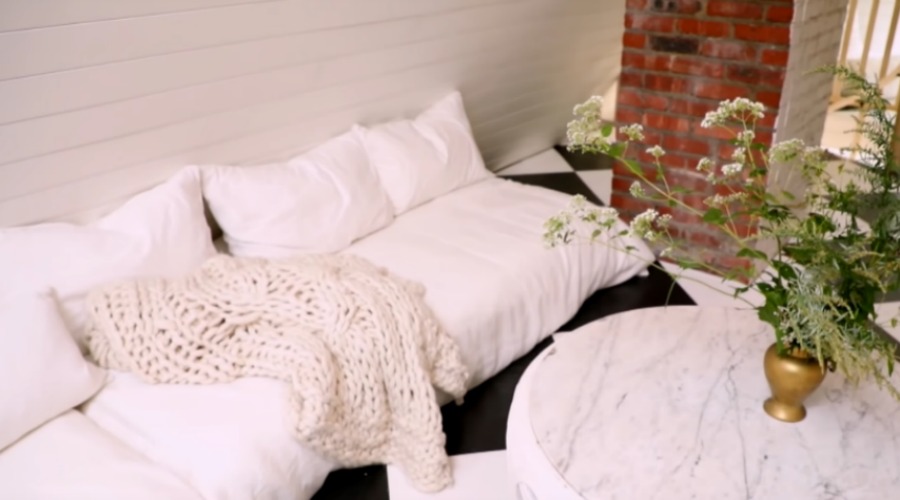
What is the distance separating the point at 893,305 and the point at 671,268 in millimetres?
698

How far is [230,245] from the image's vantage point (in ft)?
6.88

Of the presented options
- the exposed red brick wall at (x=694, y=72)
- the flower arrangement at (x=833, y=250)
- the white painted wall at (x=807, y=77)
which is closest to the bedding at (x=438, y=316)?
the exposed red brick wall at (x=694, y=72)

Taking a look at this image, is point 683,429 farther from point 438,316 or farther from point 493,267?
point 493,267

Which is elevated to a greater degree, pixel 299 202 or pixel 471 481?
pixel 299 202

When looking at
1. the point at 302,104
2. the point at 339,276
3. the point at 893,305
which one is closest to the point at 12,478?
the point at 339,276

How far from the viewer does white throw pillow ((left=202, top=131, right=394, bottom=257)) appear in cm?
204

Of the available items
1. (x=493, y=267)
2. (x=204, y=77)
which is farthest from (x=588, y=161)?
(x=204, y=77)

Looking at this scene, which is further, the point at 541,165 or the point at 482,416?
the point at 541,165

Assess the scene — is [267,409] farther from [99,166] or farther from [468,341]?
[99,166]

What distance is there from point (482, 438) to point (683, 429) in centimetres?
68

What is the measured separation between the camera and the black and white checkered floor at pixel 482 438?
66.4 inches

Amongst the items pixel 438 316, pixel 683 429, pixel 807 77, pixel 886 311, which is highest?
pixel 807 77

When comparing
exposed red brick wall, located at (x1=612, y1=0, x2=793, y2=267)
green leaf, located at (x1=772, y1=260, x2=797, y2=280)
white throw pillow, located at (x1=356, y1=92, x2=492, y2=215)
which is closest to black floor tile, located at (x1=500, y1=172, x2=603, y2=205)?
exposed red brick wall, located at (x1=612, y1=0, x2=793, y2=267)

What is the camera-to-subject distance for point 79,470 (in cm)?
133
